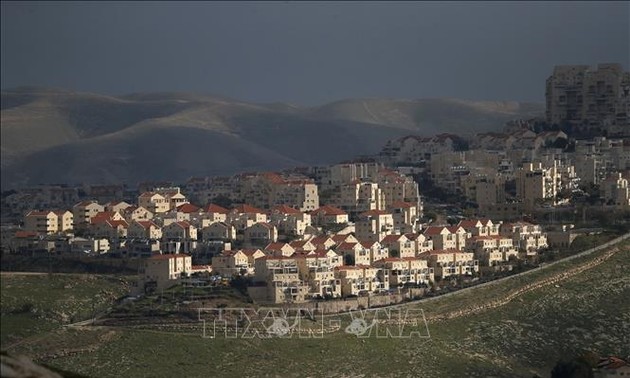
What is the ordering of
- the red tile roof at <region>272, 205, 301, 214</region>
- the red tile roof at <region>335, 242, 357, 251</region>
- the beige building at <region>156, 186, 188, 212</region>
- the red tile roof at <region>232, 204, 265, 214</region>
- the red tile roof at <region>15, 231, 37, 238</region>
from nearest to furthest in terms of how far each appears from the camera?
the red tile roof at <region>335, 242, 357, 251</region> < the red tile roof at <region>15, 231, 37, 238</region> < the red tile roof at <region>272, 205, 301, 214</region> < the red tile roof at <region>232, 204, 265, 214</region> < the beige building at <region>156, 186, 188, 212</region>

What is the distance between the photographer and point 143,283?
2169 inches

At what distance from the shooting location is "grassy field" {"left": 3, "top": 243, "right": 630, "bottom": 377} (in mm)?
47469

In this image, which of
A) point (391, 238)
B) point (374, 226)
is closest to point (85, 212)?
point (374, 226)

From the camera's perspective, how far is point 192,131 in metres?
126

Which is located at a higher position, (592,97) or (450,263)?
(592,97)

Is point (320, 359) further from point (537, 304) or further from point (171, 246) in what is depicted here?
point (171, 246)

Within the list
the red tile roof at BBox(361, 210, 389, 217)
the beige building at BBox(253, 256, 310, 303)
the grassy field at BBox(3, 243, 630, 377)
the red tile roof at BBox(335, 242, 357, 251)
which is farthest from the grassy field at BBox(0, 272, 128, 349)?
the red tile roof at BBox(361, 210, 389, 217)

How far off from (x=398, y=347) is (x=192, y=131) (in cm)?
7751

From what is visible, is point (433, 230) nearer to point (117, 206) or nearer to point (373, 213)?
Answer: point (373, 213)

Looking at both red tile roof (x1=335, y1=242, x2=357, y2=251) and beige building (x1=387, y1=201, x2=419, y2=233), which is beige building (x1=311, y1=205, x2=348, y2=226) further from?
red tile roof (x1=335, y1=242, x2=357, y2=251)

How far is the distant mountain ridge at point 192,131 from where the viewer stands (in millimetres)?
112125

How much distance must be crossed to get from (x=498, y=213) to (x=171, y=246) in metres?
11.5

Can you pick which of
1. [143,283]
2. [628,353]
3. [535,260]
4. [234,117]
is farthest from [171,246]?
[234,117]

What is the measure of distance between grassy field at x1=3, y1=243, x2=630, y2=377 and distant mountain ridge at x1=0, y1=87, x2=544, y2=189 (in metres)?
45.5
